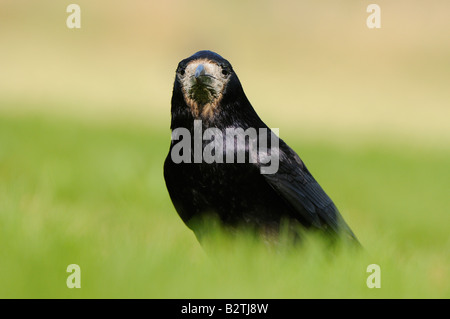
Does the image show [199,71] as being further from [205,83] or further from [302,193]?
[302,193]

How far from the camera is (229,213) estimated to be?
4047 millimetres

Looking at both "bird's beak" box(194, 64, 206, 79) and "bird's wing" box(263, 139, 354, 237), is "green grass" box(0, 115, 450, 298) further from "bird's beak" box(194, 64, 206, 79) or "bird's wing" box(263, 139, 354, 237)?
"bird's beak" box(194, 64, 206, 79)

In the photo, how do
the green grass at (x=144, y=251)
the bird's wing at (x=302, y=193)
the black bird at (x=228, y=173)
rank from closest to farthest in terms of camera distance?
1. the green grass at (x=144, y=251)
2. the black bird at (x=228, y=173)
3. the bird's wing at (x=302, y=193)

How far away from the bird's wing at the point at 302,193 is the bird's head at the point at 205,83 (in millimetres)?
524

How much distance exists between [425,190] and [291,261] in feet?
18.1

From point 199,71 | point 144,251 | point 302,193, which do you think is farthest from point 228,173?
point 144,251

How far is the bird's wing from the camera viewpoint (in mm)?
4184

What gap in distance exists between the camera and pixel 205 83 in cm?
425

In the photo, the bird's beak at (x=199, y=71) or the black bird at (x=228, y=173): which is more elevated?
the bird's beak at (x=199, y=71)

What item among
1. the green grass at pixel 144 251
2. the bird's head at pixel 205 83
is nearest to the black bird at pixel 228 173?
the bird's head at pixel 205 83

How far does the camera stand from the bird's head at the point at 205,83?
427cm

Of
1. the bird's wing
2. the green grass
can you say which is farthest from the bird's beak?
the green grass

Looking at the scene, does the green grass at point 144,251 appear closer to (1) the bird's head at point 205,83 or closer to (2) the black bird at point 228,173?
(2) the black bird at point 228,173
